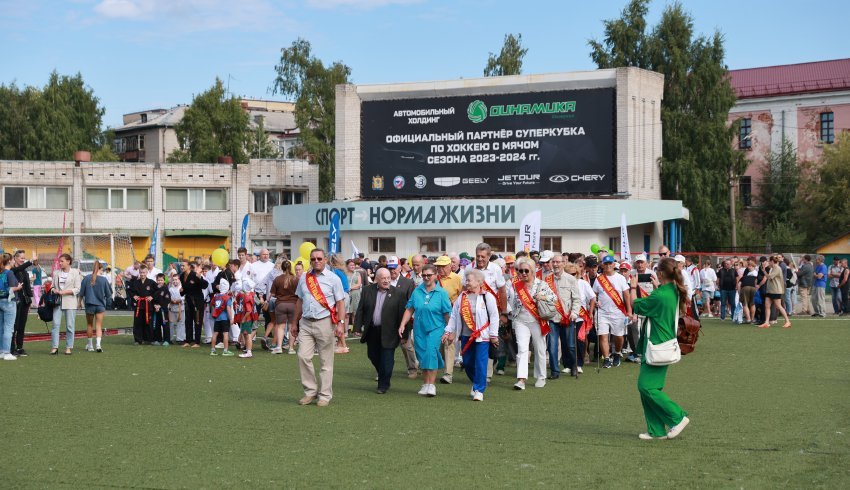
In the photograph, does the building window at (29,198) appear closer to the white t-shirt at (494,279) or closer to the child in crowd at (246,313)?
the child in crowd at (246,313)

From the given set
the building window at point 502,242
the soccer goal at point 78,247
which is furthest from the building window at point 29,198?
the building window at point 502,242

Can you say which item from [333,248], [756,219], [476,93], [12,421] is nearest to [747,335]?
[333,248]

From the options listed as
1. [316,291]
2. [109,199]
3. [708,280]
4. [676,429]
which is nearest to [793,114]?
[708,280]

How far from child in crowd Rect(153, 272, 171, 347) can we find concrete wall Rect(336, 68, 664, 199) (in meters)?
24.6

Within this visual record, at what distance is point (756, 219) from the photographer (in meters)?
70.0

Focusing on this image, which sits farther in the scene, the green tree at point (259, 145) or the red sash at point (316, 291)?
the green tree at point (259, 145)

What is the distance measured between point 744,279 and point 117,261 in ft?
100

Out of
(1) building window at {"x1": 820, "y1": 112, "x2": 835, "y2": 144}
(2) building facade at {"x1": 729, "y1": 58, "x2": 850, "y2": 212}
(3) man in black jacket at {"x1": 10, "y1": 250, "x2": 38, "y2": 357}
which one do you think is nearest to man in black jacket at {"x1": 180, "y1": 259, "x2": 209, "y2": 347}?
(3) man in black jacket at {"x1": 10, "y1": 250, "x2": 38, "y2": 357}

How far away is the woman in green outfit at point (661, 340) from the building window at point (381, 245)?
3621 cm

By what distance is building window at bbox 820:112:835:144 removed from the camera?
227ft

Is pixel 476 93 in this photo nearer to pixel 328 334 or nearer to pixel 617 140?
pixel 617 140

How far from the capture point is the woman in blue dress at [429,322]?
13273 mm

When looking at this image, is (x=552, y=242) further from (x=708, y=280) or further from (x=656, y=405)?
(x=656, y=405)

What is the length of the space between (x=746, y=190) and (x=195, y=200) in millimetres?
36345
